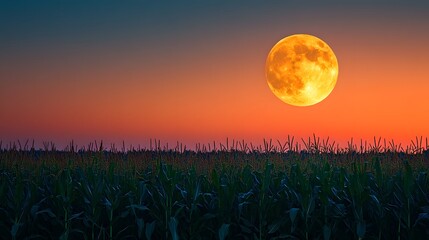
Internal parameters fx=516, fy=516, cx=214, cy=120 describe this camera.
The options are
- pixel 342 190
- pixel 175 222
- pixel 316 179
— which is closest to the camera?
pixel 175 222

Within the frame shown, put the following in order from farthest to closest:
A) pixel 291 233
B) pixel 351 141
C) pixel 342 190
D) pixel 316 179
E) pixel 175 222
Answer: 1. pixel 351 141
2. pixel 316 179
3. pixel 342 190
4. pixel 291 233
5. pixel 175 222

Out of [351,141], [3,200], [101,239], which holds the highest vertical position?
[351,141]

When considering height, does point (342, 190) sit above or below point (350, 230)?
above

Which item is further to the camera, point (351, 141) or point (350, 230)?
point (351, 141)

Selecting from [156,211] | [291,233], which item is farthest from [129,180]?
[291,233]

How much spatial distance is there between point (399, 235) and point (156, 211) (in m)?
4.94

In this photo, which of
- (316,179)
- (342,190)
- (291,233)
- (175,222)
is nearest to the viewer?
(175,222)

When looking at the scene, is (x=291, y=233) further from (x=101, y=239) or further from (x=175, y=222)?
(x=101, y=239)

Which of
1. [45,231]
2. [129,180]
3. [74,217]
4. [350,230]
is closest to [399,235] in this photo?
[350,230]

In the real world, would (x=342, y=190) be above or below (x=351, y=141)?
below

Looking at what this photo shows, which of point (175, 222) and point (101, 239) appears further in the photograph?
point (101, 239)

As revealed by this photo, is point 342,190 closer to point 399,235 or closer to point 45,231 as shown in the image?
point 399,235

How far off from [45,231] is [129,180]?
203 cm

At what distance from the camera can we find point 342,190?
36.7ft
